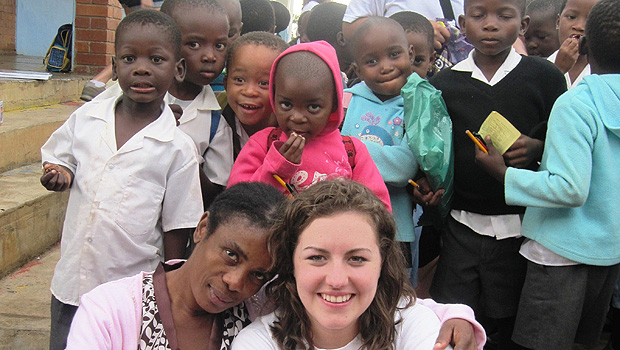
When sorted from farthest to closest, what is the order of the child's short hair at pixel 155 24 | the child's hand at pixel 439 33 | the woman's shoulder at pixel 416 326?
the child's hand at pixel 439 33 < the child's short hair at pixel 155 24 < the woman's shoulder at pixel 416 326

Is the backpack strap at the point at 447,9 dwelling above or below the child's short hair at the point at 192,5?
above

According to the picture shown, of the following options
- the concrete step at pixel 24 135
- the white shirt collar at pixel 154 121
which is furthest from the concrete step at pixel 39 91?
the white shirt collar at pixel 154 121

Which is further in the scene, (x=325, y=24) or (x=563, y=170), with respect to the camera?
(x=325, y=24)

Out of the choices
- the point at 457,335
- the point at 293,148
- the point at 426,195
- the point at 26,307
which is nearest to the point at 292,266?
the point at 293,148

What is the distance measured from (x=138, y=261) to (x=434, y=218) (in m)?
1.34

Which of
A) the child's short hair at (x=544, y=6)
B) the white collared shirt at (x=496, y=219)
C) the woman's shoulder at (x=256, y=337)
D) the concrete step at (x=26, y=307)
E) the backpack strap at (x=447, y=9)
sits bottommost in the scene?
the concrete step at (x=26, y=307)

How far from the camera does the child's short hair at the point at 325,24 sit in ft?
14.5

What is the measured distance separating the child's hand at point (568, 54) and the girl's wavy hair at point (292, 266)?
1.96 metres

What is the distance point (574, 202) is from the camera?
7.41ft

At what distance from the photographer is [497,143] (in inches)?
95.9

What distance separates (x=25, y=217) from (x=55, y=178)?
1.40 m

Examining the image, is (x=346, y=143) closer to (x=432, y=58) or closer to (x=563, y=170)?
(x=563, y=170)

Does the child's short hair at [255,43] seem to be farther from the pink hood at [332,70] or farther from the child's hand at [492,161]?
the child's hand at [492,161]

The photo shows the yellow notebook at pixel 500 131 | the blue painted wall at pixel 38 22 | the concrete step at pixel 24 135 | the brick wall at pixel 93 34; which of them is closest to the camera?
the yellow notebook at pixel 500 131
